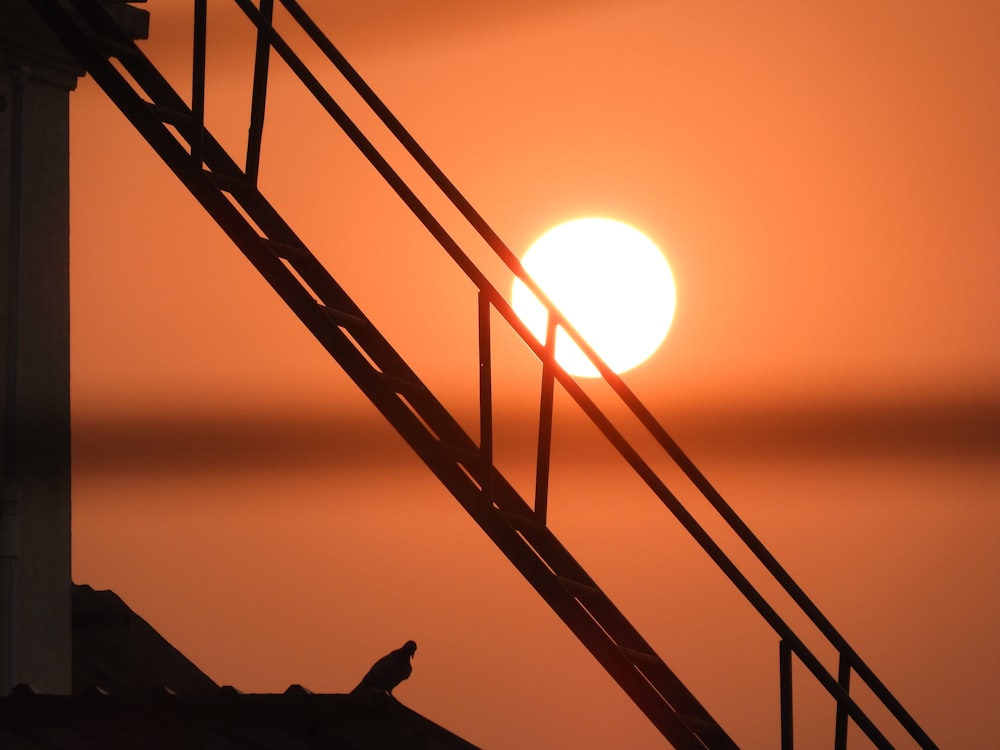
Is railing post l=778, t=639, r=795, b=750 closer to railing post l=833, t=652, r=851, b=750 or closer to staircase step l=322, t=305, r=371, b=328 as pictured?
railing post l=833, t=652, r=851, b=750

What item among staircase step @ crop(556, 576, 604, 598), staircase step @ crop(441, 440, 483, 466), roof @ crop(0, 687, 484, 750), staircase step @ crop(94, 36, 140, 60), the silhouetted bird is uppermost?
staircase step @ crop(94, 36, 140, 60)

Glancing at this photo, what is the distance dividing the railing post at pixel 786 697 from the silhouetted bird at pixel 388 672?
167 centimetres

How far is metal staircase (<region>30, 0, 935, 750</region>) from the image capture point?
18.7 ft

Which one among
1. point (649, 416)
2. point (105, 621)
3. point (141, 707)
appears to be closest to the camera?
point (141, 707)

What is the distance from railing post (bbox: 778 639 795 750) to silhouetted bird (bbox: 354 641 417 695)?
5.46 feet

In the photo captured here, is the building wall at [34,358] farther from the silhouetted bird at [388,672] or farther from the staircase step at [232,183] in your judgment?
the silhouetted bird at [388,672]

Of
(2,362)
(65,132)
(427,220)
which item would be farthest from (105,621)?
(427,220)

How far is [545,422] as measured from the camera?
5.78 metres

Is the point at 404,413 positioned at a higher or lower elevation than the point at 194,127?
lower

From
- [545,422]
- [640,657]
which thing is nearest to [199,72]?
[545,422]

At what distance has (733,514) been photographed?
5887 mm

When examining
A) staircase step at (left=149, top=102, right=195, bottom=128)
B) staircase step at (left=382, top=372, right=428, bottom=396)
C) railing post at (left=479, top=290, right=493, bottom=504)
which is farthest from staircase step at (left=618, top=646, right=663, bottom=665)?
staircase step at (left=149, top=102, right=195, bottom=128)

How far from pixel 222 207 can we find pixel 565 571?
2.10 metres

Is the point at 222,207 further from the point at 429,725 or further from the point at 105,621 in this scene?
the point at 105,621
